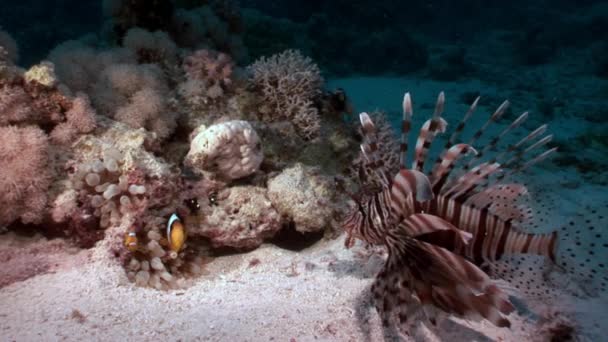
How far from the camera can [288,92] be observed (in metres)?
4.92

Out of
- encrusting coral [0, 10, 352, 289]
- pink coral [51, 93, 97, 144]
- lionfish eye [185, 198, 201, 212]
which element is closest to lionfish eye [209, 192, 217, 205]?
encrusting coral [0, 10, 352, 289]

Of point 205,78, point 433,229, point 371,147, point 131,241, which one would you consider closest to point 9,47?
point 205,78

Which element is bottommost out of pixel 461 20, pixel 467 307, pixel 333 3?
pixel 467 307

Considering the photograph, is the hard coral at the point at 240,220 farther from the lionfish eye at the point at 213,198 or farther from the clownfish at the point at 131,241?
the clownfish at the point at 131,241

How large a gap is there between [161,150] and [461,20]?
28.0 metres

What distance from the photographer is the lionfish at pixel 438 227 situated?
2357 millimetres

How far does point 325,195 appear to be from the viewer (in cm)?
451

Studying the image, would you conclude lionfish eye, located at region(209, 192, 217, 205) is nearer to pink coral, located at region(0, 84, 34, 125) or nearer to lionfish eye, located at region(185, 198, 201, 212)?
lionfish eye, located at region(185, 198, 201, 212)

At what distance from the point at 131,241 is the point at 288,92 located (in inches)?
101

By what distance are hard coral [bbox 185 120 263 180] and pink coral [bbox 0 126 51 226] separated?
1308 millimetres

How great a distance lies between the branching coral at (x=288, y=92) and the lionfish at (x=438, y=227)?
6.94 ft

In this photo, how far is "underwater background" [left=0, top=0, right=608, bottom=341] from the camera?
8.93 ft

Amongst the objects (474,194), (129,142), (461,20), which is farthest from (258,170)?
(461,20)

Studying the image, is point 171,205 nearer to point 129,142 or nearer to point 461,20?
point 129,142
